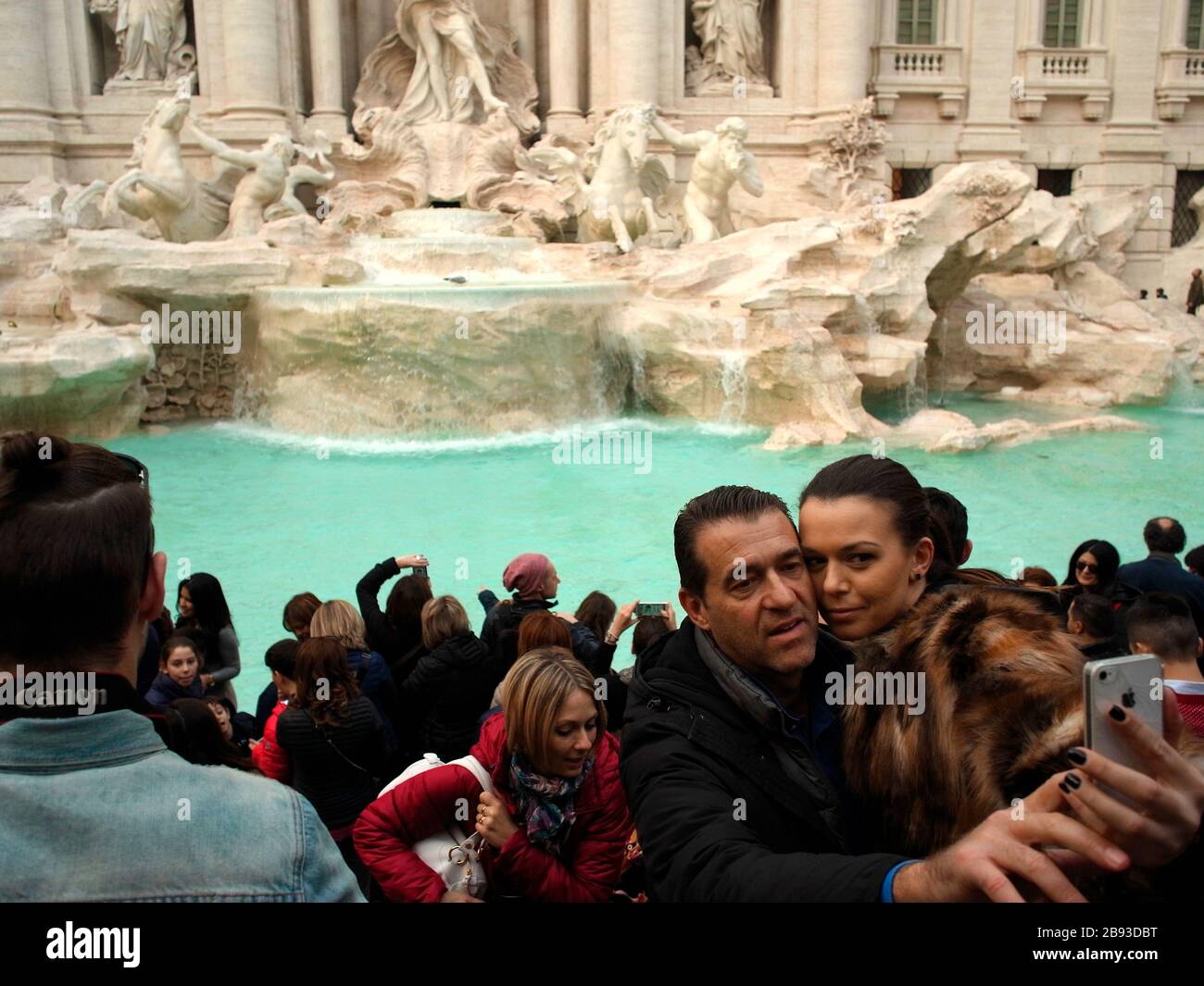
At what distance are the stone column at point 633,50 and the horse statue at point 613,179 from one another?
240 centimetres

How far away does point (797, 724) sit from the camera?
5.55 ft

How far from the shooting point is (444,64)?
645 inches

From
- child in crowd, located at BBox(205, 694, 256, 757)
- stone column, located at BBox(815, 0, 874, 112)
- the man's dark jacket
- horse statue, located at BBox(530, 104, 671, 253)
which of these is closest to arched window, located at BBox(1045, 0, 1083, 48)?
stone column, located at BBox(815, 0, 874, 112)

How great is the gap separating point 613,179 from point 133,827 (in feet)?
45.1

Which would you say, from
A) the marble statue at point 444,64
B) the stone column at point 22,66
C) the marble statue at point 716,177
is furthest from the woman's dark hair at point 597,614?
the stone column at point 22,66

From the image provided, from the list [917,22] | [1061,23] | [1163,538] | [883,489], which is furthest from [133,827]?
[1061,23]

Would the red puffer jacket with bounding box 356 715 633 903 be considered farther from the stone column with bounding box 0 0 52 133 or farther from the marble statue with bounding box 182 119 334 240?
the stone column with bounding box 0 0 52 133

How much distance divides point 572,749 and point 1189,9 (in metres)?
21.4

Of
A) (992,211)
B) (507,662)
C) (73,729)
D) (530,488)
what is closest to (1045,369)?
(992,211)

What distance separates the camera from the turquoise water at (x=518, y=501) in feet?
23.0

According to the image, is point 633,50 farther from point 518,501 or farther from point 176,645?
point 176,645

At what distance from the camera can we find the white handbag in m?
2.21
